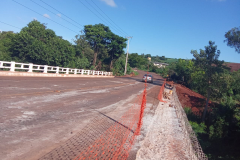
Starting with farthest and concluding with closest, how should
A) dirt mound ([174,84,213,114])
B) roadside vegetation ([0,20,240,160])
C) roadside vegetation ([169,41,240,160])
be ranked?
1. dirt mound ([174,84,213,114])
2. roadside vegetation ([0,20,240,160])
3. roadside vegetation ([169,41,240,160])

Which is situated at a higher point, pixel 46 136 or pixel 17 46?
pixel 17 46

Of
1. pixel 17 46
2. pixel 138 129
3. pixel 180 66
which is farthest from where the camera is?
pixel 180 66

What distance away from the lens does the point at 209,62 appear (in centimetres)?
1561

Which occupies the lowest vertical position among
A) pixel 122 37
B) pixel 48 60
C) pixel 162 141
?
pixel 162 141

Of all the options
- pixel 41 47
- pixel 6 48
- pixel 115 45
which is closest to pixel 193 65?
pixel 41 47

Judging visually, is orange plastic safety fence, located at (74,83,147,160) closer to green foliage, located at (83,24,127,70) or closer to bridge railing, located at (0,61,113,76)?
bridge railing, located at (0,61,113,76)

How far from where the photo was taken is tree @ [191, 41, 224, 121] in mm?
15227

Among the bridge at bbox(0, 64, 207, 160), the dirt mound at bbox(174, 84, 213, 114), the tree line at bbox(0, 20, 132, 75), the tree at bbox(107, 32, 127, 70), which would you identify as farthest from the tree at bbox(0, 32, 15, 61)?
the tree at bbox(107, 32, 127, 70)

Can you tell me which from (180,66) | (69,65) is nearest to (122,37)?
(180,66)

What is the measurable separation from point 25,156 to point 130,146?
8.72 ft

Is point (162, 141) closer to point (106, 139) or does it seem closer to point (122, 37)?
point (106, 139)

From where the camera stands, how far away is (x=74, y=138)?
17.9 ft

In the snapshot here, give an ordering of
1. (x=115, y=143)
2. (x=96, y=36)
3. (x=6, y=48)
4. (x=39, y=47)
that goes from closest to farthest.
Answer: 1. (x=115, y=143)
2. (x=39, y=47)
3. (x=6, y=48)
4. (x=96, y=36)

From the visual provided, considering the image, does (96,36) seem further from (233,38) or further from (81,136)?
(81,136)
